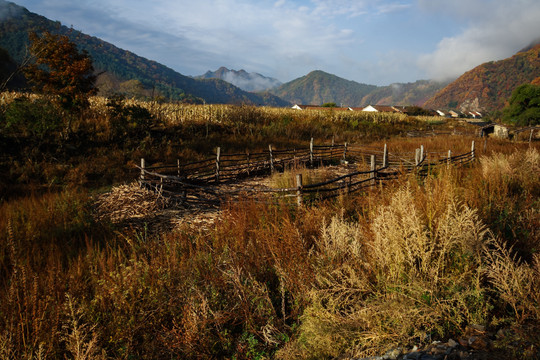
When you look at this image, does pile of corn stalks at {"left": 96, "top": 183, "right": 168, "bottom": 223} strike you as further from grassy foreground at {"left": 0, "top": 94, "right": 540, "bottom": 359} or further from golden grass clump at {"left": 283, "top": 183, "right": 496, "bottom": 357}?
golden grass clump at {"left": 283, "top": 183, "right": 496, "bottom": 357}

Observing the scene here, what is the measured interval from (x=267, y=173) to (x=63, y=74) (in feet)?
33.2

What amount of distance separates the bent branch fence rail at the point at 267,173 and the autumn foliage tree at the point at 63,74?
5677 millimetres

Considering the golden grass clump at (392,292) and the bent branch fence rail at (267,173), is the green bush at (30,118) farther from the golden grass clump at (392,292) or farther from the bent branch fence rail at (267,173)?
the golden grass clump at (392,292)

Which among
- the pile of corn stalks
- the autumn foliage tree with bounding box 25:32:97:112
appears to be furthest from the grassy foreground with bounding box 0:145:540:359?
the autumn foliage tree with bounding box 25:32:97:112

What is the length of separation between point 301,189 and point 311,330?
119 inches

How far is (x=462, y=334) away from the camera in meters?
2.21

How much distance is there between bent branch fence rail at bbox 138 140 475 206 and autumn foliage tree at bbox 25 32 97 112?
18.6ft

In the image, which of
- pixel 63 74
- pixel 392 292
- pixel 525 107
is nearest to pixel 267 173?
pixel 392 292

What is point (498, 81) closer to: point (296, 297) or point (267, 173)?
point (267, 173)

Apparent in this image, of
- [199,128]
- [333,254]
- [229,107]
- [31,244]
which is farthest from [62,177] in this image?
[229,107]

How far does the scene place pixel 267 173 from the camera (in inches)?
474

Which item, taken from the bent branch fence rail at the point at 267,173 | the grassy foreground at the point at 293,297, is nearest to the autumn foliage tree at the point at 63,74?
the bent branch fence rail at the point at 267,173

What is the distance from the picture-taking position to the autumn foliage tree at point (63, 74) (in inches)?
468

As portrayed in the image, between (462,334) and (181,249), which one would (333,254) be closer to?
(462,334)
